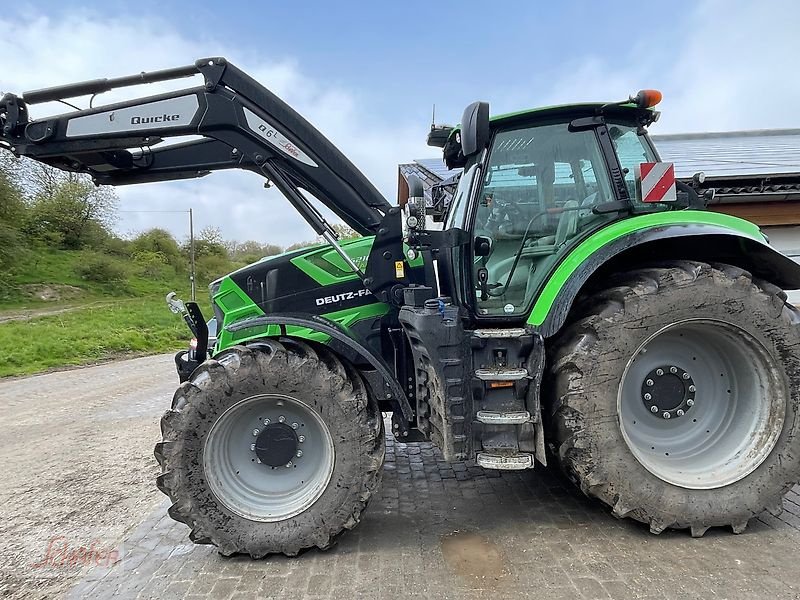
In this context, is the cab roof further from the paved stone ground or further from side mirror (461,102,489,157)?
the paved stone ground

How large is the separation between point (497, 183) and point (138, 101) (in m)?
2.38

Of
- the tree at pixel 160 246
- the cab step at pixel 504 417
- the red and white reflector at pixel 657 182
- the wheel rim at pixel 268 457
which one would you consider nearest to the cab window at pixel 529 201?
A: the red and white reflector at pixel 657 182

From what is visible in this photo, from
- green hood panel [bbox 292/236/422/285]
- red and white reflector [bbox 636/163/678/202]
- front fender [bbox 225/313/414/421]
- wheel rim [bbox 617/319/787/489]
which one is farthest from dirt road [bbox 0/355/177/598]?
red and white reflector [bbox 636/163/678/202]

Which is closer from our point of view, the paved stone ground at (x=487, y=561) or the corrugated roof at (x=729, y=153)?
the paved stone ground at (x=487, y=561)

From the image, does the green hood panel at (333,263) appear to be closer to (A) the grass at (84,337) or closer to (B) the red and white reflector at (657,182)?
(B) the red and white reflector at (657,182)

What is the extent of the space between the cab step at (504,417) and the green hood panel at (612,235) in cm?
52

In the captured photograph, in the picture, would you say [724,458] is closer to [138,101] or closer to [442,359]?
[442,359]

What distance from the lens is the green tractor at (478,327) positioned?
2984 millimetres

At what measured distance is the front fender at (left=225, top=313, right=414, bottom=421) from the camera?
10.4 feet

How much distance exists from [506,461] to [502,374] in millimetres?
Answer: 495

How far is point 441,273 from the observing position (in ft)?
11.3

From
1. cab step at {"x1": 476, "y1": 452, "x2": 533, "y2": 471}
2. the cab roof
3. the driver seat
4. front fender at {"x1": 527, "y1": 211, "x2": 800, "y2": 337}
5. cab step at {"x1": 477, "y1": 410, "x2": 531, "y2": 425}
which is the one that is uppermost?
the cab roof

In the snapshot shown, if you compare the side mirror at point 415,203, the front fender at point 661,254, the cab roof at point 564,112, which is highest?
the cab roof at point 564,112

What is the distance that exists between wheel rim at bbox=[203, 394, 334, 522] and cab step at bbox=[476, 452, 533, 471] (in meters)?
0.90
